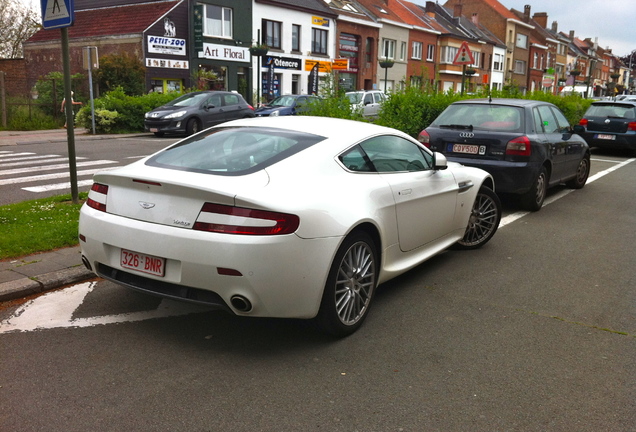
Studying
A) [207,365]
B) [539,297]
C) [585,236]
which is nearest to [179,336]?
[207,365]

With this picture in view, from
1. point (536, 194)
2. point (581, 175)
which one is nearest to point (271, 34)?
point (581, 175)

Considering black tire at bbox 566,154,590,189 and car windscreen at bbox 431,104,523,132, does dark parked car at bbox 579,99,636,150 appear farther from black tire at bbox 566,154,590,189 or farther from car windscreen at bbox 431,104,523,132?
car windscreen at bbox 431,104,523,132

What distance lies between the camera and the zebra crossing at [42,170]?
10.6m

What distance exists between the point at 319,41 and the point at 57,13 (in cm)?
3675

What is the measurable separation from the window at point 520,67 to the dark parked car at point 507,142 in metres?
72.4

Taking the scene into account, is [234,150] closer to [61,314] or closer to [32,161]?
[61,314]

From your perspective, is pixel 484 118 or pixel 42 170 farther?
pixel 42 170

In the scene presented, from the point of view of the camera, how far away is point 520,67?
78.3 metres

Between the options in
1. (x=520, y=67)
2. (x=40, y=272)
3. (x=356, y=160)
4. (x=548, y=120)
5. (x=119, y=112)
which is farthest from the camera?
(x=520, y=67)

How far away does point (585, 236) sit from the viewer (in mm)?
7703

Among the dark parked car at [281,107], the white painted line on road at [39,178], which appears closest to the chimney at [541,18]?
the dark parked car at [281,107]

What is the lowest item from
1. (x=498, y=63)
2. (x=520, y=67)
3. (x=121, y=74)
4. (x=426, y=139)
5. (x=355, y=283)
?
(x=355, y=283)

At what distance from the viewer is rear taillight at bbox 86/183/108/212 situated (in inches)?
168

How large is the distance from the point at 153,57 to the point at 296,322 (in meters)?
29.3
